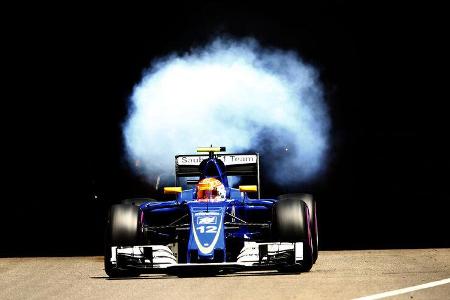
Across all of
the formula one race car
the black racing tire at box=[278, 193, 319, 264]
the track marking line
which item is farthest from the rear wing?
the track marking line

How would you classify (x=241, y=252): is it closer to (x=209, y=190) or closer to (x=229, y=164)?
(x=209, y=190)

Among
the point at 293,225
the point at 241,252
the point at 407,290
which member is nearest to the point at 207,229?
the point at 241,252

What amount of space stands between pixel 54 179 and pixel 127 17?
13689mm

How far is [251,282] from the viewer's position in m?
15.5

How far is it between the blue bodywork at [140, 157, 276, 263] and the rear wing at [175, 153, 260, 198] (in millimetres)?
758

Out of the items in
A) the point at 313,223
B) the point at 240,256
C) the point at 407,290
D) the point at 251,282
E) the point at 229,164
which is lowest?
the point at 407,290

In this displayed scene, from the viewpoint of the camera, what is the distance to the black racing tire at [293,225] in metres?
16.5

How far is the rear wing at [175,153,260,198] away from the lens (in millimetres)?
20516

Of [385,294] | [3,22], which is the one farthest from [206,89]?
[385,294]

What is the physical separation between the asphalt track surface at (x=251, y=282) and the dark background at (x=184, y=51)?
20.1ft

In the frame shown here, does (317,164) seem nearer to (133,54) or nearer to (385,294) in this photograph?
(133,54)

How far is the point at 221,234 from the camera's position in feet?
53.9

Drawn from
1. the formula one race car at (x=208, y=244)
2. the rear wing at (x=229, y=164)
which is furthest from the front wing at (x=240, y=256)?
the rear wing at (x=229, y=164)

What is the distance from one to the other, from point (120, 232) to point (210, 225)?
132cm
